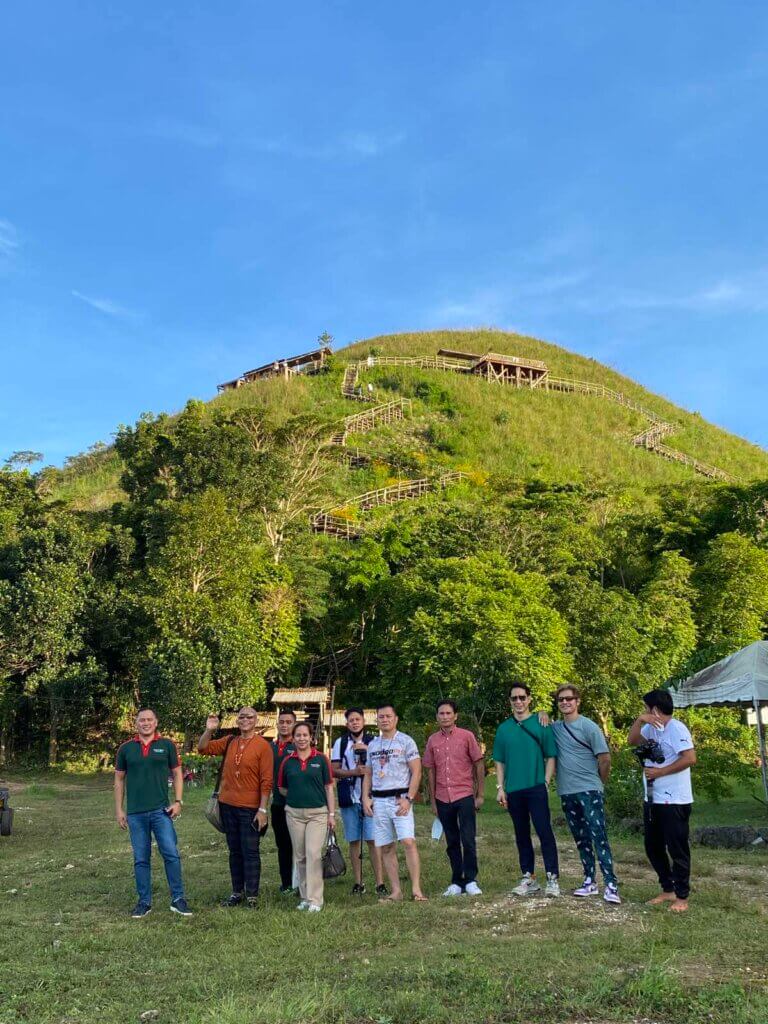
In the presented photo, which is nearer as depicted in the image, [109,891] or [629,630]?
[109,891]

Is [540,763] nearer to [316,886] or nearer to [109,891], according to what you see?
[316,886]

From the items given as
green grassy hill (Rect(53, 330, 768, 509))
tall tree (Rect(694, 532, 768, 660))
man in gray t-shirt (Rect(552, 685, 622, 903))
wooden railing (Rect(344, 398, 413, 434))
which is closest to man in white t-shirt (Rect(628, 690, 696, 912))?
man in gray t-shirt (Rect(552, 685, 622, 903))

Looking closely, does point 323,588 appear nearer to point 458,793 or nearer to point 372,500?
point 372,500

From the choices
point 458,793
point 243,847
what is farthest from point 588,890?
point 243,847

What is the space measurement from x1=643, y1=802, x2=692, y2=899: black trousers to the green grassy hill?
36.6 m

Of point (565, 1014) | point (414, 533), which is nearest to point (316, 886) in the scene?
point (565, 1014)

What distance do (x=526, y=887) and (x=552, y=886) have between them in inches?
9.2

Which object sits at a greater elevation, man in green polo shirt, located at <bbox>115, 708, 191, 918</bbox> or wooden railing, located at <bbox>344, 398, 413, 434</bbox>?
wooden railing, located at <bbox>344, 398, 413, 434</bbox>

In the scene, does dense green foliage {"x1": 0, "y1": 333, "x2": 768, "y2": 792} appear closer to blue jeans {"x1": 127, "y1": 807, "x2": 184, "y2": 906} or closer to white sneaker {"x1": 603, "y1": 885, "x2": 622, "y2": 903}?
white sneaker {"x1": 603, "y1": 885, "x2": 622, "y2": 903}

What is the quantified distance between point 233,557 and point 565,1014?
22101mm

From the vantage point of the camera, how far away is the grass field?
3945 millimetres

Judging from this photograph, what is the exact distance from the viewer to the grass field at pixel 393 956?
3945mm

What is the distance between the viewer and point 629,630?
25016mm

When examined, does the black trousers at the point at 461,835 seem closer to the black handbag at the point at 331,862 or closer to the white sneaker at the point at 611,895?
the black handbag at the point at 331,862
